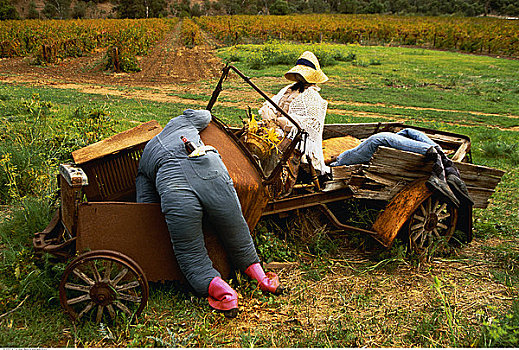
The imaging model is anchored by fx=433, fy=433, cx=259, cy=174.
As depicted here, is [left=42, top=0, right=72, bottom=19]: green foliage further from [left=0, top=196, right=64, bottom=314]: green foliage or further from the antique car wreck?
the antique car wreck

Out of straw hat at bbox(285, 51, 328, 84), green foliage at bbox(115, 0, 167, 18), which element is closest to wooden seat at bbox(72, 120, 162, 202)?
straw hat at bbox(285, 51, 328, 84)

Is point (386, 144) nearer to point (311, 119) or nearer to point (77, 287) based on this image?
point (311, 119)

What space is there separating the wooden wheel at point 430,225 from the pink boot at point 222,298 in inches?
85.6

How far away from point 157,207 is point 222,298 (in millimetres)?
876

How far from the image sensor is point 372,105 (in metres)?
13.6

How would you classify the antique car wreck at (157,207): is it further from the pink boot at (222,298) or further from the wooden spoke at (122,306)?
the pink boot at (222,298)

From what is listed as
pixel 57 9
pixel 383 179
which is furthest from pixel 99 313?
pixel 57 9

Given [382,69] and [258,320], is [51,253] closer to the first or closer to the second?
[258,320]

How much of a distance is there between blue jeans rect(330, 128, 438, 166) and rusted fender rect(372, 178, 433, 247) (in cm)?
35

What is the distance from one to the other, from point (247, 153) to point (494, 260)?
9.89ft

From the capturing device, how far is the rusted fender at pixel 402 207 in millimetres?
4398

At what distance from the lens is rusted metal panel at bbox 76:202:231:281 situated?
3.22m

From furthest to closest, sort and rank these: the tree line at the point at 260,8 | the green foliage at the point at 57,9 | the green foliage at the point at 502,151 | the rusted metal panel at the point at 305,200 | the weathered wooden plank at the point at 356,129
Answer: the tree line at the point at 260,8
the green foliage at the point at 57,9
the green foliage at the point at 502,151
the weathered wooden plank at the point at 356,129
the rusted metal panel at the point at 305,200

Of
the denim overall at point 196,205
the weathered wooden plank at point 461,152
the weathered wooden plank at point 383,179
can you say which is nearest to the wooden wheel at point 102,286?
the denim overall at point 196,205
